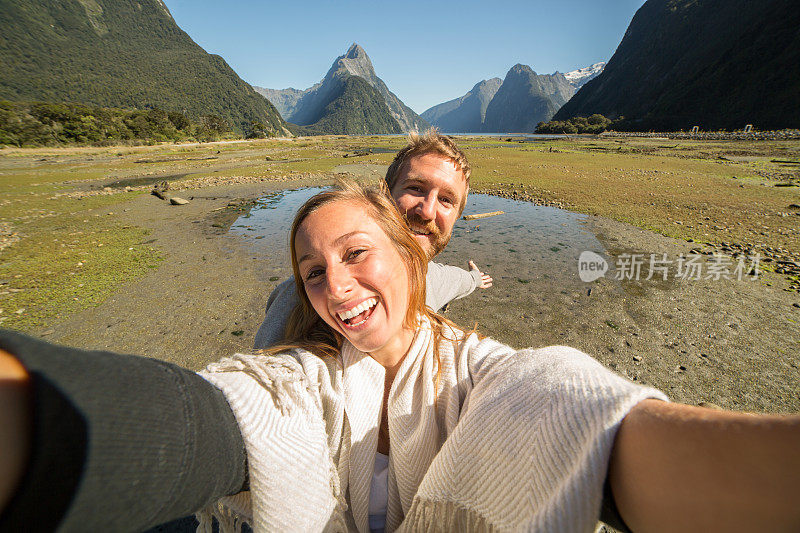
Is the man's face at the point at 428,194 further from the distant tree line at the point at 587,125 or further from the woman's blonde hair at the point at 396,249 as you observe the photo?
the distant tree line at the point at 587,125

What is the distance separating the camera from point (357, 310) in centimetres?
189

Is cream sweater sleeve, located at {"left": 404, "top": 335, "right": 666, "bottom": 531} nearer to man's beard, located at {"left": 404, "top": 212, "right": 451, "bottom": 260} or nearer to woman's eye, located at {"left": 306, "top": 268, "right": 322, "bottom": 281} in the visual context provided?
woman's eye, located at {"left": 306, "top": 268, "right": 322, "bottom": 281}

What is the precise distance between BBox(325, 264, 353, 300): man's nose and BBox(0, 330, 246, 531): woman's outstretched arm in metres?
0.88

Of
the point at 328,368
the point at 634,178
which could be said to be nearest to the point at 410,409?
the point at 328,368

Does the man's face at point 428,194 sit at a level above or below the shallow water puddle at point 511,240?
above

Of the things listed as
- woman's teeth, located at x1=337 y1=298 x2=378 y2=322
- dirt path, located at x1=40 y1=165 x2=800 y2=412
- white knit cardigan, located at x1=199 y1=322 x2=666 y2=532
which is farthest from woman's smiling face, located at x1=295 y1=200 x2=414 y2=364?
dirt path, located at x1=40 y1=165 x2=800 y2=412

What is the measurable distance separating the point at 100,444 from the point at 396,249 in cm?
169

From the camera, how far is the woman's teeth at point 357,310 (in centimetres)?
187

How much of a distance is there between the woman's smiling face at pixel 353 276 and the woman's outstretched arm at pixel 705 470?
4.27ft

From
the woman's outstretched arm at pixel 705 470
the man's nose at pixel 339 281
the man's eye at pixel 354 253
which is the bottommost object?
the woman's outstretched arm at pixel 705 470

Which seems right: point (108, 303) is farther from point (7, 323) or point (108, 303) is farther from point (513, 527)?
point (513, 527)

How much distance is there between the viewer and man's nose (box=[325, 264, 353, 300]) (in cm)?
181

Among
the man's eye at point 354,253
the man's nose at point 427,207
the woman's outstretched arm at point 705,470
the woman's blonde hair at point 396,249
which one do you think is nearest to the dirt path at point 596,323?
the man's nose at point 427,207

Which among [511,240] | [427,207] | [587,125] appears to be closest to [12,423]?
[427,207]
